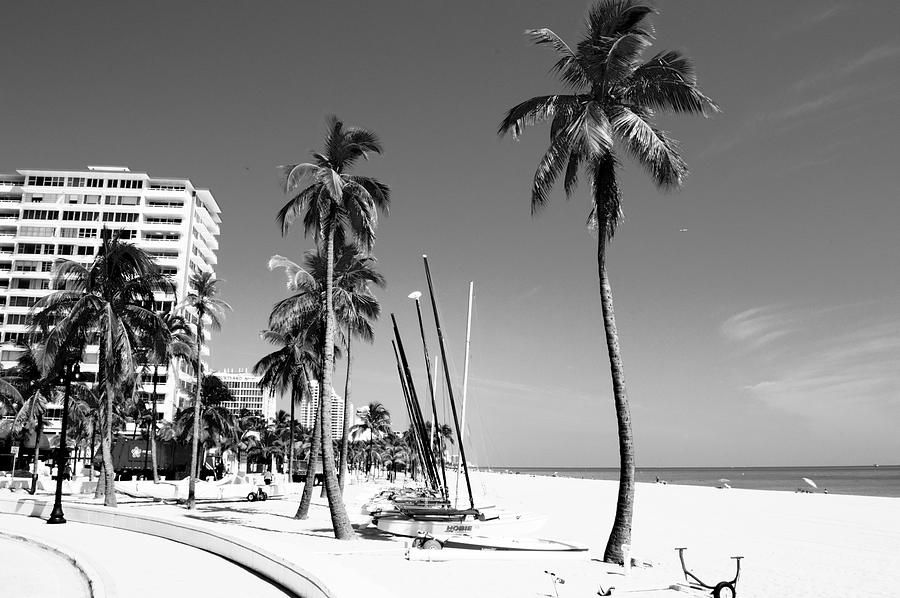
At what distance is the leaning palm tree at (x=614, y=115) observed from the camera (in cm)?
1705

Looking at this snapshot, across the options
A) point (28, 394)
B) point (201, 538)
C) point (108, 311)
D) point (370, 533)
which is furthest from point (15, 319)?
point (201, 538)

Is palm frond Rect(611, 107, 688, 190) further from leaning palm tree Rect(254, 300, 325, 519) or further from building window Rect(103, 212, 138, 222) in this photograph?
building window Rect(103, 212, 138, 222)

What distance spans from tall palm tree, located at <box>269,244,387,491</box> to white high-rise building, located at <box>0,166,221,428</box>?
76.7 m

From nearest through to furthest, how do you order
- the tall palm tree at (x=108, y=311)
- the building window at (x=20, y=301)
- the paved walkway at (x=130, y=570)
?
the paved walkway at (x=130, y=570) → the tall palm tree at (x=108, y=311) → the building window at (x=20, y=301)

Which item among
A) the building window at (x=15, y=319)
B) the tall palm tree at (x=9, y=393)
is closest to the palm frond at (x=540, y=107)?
the tall palm tree at (x=9, y=393)

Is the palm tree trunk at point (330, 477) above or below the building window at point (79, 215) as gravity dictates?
below

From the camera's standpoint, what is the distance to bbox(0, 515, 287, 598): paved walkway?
37.6ft

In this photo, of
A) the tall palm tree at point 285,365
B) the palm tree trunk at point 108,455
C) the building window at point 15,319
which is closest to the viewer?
the palm tree trunk at point 108,455

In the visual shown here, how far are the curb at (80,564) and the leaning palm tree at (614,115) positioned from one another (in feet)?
36.8

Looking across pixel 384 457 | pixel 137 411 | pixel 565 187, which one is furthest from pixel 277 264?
pixel 384 457

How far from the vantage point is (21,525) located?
2198 cm

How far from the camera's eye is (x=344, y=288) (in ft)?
101

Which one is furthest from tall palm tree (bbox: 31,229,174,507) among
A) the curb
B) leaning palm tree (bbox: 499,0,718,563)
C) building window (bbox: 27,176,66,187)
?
building window (bbox: 27,176,66,187)

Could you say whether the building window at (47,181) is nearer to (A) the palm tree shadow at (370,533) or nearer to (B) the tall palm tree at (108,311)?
(B) the tall palm tree at (108,311)
